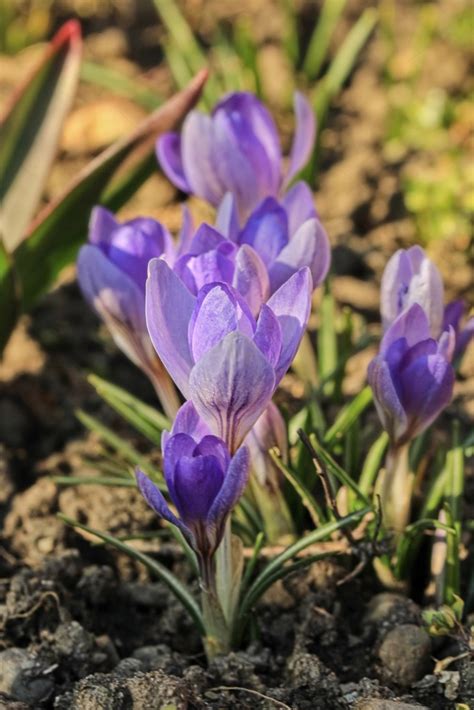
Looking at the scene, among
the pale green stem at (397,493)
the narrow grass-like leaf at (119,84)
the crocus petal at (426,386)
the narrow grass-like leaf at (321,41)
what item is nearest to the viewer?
the crocus petal at (426,386)

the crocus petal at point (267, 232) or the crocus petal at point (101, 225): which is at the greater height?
the crocus petal at point (101, 225)

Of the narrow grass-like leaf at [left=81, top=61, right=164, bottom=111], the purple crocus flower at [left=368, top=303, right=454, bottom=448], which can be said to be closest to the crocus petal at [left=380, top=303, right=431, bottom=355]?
the purple crocus flower at [left=368, top=303, right=454, bottom=448]

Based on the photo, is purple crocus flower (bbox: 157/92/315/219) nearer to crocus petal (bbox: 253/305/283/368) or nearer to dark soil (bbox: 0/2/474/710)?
dark soil (bbox: 0/2/474/710)

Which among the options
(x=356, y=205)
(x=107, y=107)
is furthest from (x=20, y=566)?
(x=107, y=107)

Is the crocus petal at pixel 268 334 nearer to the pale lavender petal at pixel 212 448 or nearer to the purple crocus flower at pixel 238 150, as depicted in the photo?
the pale lavender petal at pixel 212 448

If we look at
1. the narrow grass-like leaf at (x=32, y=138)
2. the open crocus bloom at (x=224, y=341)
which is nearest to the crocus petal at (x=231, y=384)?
the open crocus bloom at (x=224, y=341)

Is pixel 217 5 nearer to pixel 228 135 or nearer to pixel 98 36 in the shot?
pixel 98 36
